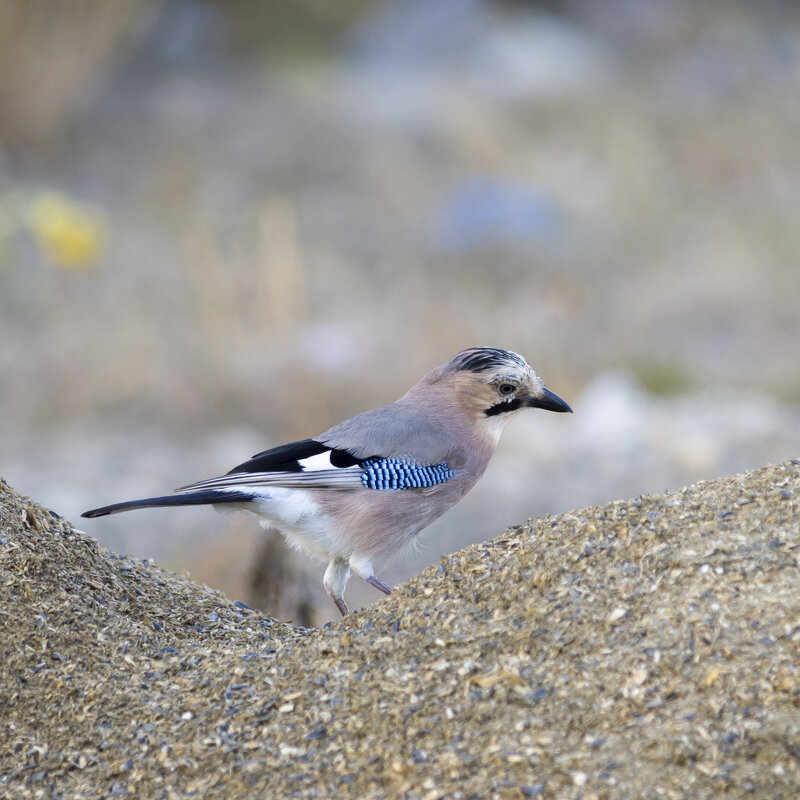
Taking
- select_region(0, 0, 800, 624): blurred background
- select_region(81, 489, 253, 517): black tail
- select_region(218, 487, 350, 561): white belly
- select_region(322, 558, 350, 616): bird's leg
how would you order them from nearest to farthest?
select_region(81, 489, 253, 517): black tail → select_region(218, 487, 350, 561): white belly → select_region(322, 558, 350, 616): bird's leg → select_region(0, 0, 800, 624): blurred background

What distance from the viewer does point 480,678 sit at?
276cm

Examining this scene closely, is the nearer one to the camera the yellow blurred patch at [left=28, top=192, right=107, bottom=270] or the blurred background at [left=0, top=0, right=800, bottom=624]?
the yellow blurred patch at [left=28, top=192, right=107, bottom=270]

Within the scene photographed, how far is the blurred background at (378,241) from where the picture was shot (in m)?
8.52

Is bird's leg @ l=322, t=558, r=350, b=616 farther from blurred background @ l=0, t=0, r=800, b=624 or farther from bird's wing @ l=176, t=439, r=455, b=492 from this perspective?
blurred background @ l=0, t=0, r=800, b=624

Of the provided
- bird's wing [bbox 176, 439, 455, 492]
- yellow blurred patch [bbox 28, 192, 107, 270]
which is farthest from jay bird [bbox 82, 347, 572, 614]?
yellow blurred patch [bbox 28, 192, 107, 270]

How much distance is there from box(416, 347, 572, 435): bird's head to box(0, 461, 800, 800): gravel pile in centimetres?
119

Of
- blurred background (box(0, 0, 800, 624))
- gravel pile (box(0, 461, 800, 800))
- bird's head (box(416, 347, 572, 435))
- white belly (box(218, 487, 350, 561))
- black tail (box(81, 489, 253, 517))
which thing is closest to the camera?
gravel pile (box(0, 461, 800, 800))

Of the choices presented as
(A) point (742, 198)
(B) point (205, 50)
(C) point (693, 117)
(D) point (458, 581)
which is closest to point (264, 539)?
(D) point (458, 581)

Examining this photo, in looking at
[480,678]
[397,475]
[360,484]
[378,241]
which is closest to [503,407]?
[397,475]

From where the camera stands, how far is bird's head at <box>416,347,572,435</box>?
4512mm

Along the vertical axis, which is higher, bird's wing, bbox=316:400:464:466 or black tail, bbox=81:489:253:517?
bird's wing, bbox=316:400:464:466

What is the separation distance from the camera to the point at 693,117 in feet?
51.0

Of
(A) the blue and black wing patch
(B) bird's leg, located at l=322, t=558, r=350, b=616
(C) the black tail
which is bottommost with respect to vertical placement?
(B) bird's leg, located at l=322, t=558, r=350, b=616

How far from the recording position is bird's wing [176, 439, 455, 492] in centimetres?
407
